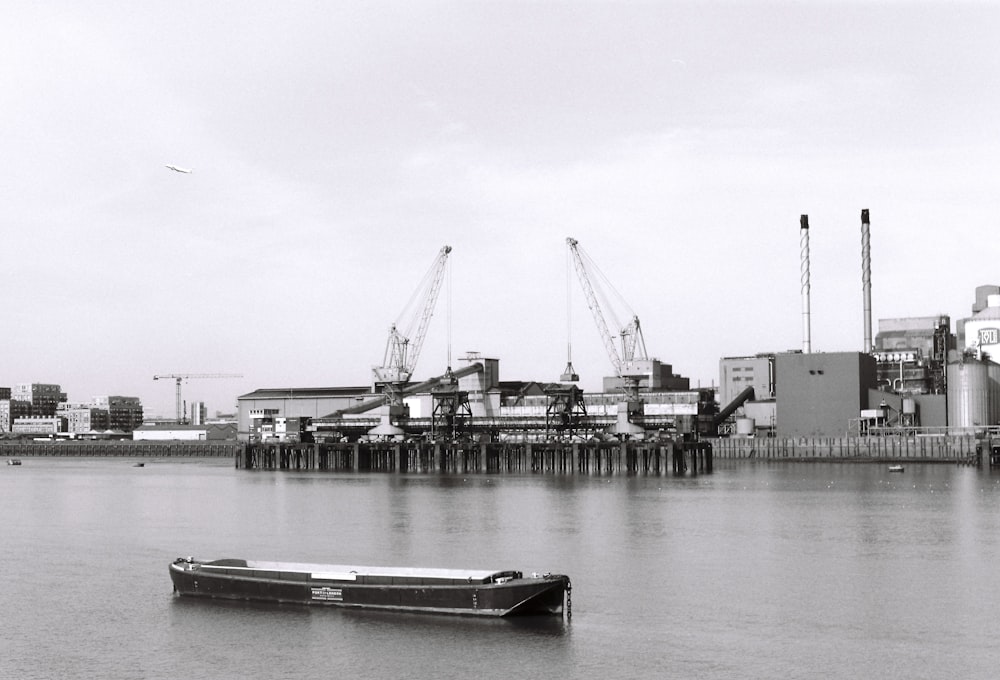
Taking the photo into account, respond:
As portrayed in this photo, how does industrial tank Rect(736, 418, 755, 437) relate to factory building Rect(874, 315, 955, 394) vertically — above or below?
below

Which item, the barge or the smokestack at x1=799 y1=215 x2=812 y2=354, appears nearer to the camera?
the barge

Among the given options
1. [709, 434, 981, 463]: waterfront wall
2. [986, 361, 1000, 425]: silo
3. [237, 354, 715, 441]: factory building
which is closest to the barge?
[237, 354, 715, 441]: factory building

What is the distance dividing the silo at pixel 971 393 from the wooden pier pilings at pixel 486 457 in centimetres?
3239

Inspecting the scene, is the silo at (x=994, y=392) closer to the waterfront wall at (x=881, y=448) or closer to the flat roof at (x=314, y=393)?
the waterfront wall at (x=881, y=448)

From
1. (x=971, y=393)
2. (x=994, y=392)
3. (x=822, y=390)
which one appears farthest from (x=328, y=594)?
(x=994, y=392)

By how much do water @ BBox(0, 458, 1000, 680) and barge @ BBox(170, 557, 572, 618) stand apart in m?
0.57

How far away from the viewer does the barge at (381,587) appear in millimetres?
34406

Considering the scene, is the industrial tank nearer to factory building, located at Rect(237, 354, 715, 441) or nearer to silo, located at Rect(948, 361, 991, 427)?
factory building, located at Rect(237, 354, 715, 441)

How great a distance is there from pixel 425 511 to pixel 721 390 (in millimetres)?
122502

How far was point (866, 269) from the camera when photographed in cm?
15500

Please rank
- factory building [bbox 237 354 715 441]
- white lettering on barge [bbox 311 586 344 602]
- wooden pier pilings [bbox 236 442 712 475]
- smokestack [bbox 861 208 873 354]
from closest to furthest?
white lettering on barge [bbox 311 586 344 602] < wooden pier pilings [bbox 236 442 712 475] < factory building [bbox 237 354 715 441] < smokestack [bbox 861 208 873 354]

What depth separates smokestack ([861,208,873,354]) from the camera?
507 feet

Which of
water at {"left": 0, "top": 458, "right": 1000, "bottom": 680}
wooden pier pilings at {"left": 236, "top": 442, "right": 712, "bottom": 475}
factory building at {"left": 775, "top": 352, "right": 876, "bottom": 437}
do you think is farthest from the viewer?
factory building at {"left": 775, "top": 352, "right": 876, "bottom": 437}

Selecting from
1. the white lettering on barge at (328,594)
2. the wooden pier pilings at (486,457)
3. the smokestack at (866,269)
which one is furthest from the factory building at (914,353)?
the white lettering on barge at (328,594)
